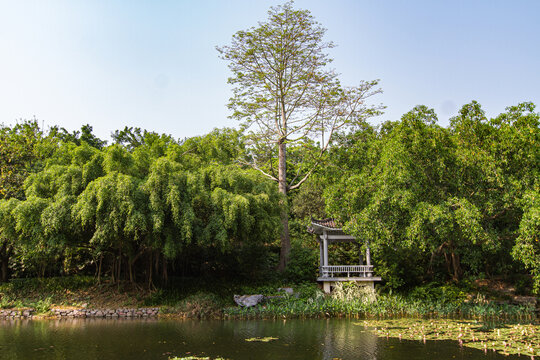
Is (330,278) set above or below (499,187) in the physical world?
below

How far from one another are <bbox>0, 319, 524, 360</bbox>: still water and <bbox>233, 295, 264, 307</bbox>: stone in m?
1.39

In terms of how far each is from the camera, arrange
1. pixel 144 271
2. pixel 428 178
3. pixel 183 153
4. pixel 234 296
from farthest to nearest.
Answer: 1. pixel 144 271
2. pixel 183 153
3. pixel 234 296
4. pixel 428 178

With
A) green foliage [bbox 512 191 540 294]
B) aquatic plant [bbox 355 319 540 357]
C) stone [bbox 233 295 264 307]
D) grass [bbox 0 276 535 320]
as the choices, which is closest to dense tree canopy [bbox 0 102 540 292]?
green foliage [bbox 512 191 540 294]

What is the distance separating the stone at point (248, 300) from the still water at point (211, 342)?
1.39m

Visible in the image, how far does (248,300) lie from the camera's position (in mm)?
11852

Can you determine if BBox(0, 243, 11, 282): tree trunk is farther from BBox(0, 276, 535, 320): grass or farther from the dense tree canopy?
BBox(0, 276, 535, 320): grass

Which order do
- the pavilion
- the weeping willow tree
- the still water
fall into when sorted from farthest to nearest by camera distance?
the pavilion < the weeping willow tree < the still water

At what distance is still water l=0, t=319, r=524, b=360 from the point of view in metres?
6.45

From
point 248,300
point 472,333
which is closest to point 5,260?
point 248,300

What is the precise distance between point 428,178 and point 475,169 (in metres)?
1.19

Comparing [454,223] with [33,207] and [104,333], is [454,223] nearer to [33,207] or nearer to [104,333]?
[104,333]

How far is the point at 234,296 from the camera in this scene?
1215cm

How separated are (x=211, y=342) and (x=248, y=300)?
4320 millimetres

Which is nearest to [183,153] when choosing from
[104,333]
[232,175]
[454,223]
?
[232,175]
